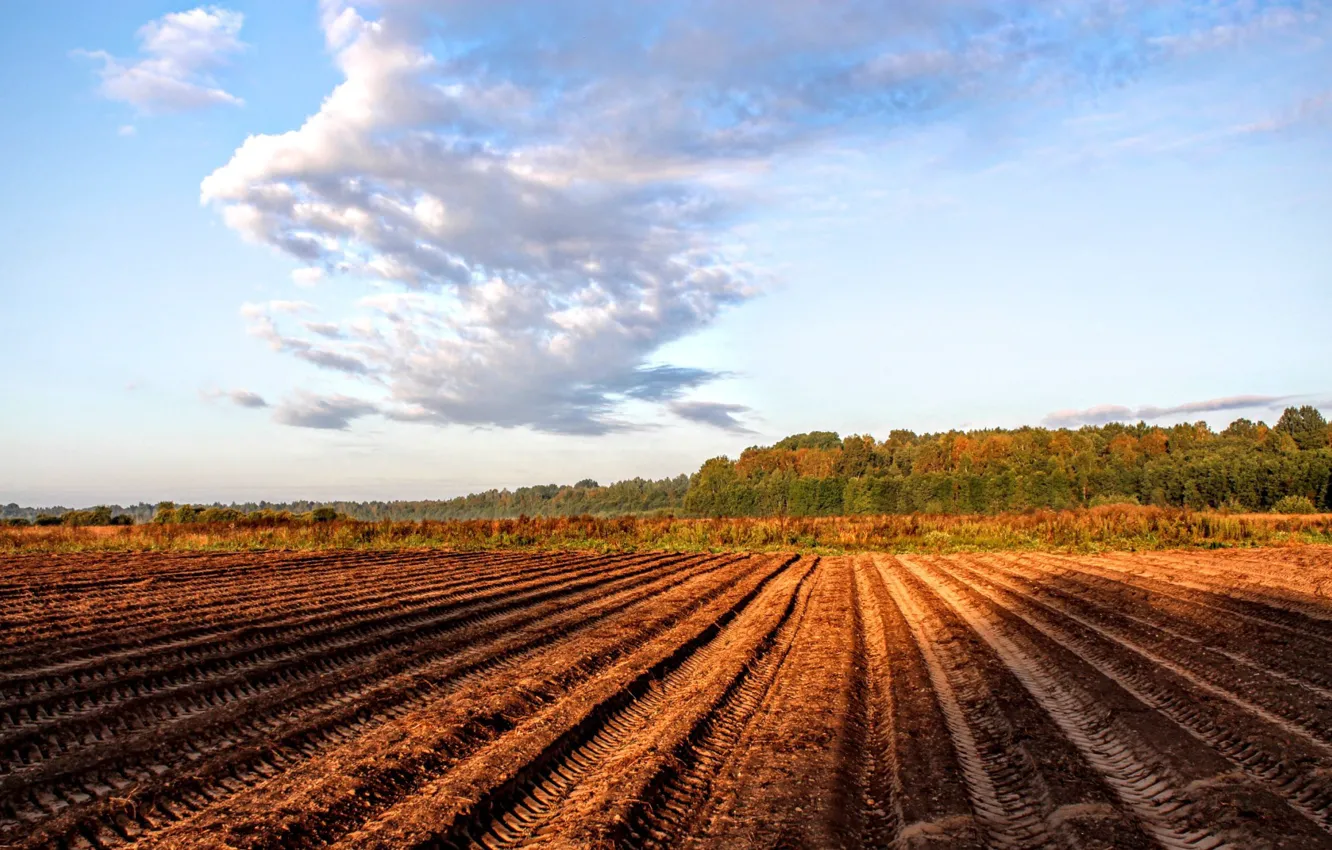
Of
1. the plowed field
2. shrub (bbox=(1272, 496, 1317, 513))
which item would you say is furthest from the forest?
the plowed field

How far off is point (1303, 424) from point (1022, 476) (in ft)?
196

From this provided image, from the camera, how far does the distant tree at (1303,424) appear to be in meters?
106

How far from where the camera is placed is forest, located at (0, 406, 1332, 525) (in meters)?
75.3

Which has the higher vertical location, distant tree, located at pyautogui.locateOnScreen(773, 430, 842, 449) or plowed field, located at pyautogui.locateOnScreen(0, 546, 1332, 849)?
distant tree, located at pyautogui.locateOnScreen(773, 430, 842, 449)

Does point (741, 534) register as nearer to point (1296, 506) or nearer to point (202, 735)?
point (202, 735)

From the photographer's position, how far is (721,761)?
6559 millimetres

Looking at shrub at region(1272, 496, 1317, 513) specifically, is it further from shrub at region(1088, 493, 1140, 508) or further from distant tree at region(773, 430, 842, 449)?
distant tree at region(773, 430, 842, 449)

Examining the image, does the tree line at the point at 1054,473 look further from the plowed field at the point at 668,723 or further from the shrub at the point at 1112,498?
the plowed field at the point at 668,723

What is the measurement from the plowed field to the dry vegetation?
69.1ft

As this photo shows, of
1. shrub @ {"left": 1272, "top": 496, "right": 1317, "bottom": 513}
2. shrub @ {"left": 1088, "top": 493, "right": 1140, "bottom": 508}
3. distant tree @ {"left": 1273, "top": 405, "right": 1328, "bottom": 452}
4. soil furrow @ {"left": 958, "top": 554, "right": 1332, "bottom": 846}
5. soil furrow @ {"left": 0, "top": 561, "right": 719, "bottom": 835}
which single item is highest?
distant tree @ {"left": 1273, "top": 405, "right": 1328, "bottom": 452}

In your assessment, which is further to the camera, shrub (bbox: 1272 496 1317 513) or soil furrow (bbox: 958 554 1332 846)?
shrub (bbox: 1272 496 1317 513)

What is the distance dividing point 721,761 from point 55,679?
8218mm

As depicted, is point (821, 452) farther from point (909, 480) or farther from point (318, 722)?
point (318, 722)

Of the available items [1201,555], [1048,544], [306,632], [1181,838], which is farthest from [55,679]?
[1048,544]
